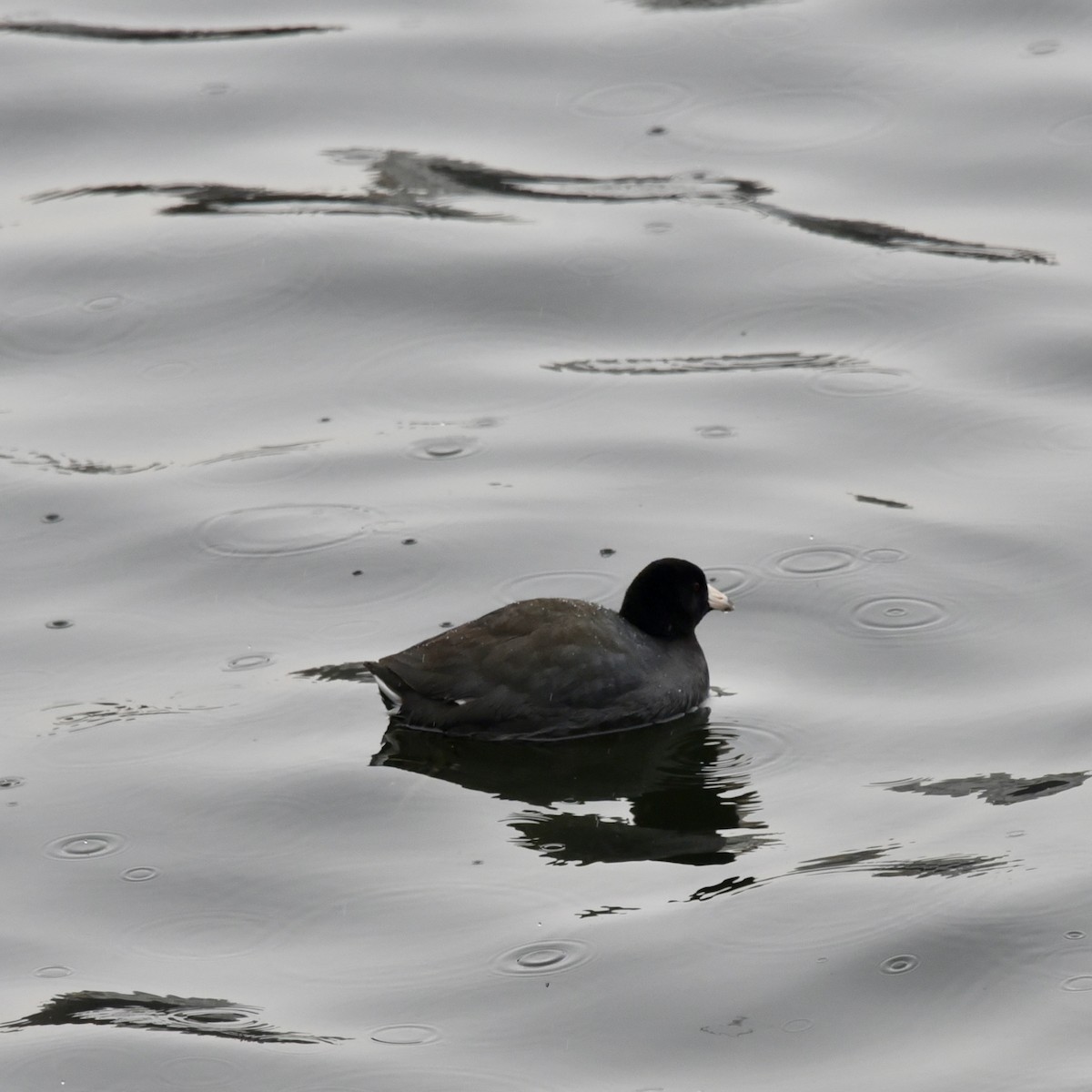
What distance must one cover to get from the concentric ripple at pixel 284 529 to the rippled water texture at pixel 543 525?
0.03 metres

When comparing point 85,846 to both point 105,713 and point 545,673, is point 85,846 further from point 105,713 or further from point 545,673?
point 545,673

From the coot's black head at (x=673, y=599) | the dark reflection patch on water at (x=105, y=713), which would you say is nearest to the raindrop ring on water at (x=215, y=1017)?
the dark reflection patch on water at (x=105, y=713)

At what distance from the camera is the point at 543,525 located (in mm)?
9734

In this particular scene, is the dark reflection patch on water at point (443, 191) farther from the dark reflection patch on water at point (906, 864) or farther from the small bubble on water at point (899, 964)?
the small bubble on water at point (899, 964)

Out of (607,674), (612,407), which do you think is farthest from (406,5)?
(607,674)

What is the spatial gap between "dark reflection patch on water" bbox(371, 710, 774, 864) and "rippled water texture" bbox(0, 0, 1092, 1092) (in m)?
0.02

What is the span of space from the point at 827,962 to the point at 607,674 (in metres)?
2.17

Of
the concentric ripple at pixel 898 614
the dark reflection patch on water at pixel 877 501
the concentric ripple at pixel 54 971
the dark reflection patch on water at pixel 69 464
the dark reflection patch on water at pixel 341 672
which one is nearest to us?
the concentric ripple at pixel 54 971

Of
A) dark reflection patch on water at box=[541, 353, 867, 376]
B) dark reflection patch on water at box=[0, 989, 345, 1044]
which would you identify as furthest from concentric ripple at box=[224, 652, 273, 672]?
dark reflection patch on water at box=[541, 353, 867, 376]

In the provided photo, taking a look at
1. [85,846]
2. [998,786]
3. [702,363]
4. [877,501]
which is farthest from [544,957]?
[702,363]

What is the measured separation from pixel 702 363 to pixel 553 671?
3.59m

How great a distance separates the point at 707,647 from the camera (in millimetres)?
8961

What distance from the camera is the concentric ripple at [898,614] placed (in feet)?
28.8

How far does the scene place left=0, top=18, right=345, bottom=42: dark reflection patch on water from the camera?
16172 mm
